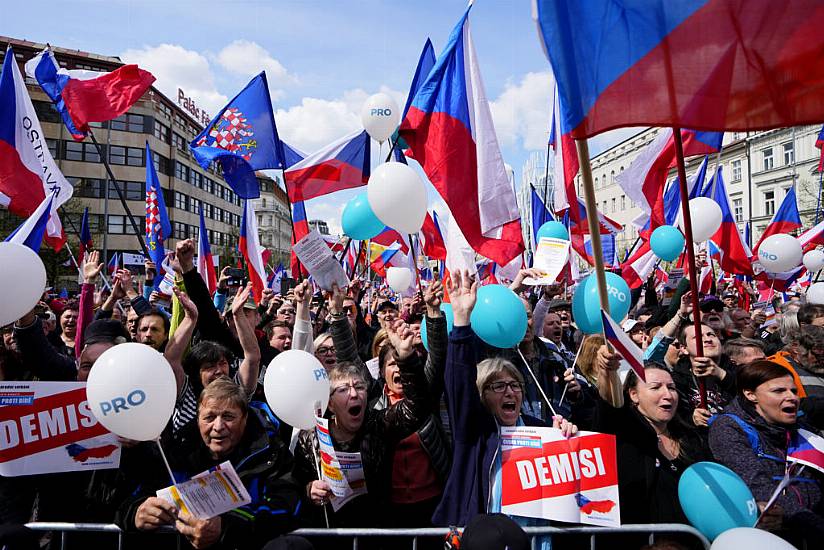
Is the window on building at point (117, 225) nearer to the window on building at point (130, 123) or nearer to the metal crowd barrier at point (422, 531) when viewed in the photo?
the window on building at point (130, 123)

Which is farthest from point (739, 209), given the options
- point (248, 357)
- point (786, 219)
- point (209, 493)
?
point (209, 493)

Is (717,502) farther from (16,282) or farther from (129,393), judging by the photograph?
(16,282)

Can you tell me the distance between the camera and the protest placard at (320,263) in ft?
13.3

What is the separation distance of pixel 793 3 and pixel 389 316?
16.5 feet

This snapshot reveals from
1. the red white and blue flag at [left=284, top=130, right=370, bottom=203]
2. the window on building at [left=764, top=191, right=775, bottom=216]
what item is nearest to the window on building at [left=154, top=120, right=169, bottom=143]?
the red white and blue flag at [left=284, top=130, right=370, bottom=203]

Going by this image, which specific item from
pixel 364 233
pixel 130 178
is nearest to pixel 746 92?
pixel 364 233

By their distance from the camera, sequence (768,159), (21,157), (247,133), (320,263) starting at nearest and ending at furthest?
1. (320,263)
2. (21,157)
3. (247,133)
4. (768,159)

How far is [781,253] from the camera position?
8.82m

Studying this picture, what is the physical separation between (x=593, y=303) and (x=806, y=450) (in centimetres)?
144

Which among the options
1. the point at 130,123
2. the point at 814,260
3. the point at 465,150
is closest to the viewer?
the point at 465,150

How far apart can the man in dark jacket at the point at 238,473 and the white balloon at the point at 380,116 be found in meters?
3.69

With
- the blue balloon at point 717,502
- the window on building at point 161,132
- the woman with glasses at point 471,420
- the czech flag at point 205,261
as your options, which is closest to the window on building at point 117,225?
the window on building at point 161,132

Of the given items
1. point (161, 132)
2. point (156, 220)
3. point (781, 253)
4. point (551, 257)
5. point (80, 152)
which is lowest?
point (551, 257)

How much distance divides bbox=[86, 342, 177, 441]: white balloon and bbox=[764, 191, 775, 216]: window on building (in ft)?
173
